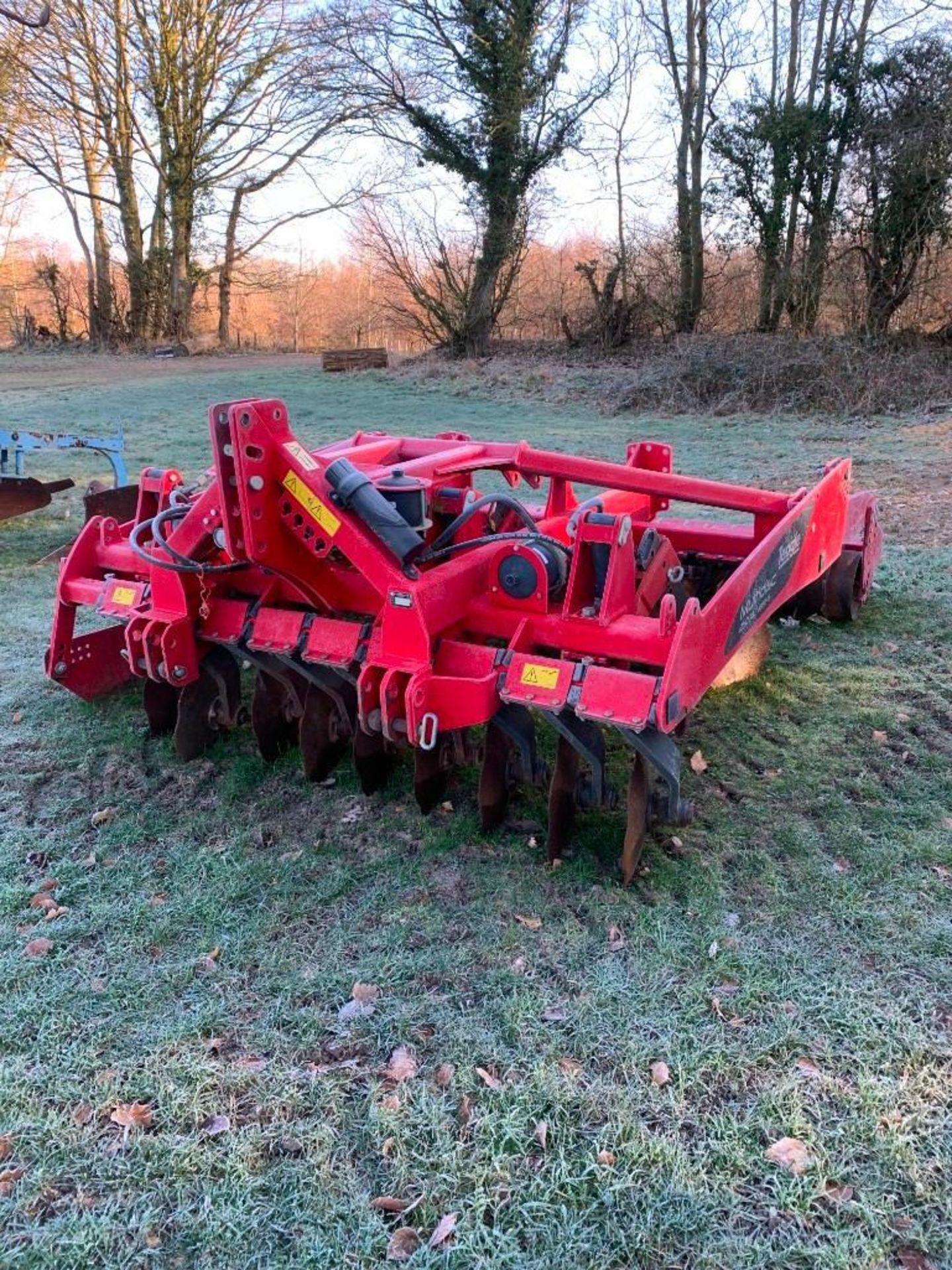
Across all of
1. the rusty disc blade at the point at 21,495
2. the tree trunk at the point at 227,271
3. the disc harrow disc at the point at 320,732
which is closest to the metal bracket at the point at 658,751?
the disc harrow disc at the point at 320,732

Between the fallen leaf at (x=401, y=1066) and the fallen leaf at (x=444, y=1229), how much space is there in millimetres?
389

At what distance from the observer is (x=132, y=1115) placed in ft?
7.54

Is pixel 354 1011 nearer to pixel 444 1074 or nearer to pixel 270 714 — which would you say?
pixel 444 1074

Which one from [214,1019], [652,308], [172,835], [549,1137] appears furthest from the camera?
[652,308]

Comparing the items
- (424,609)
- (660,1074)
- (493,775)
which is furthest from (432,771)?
(660,1074)

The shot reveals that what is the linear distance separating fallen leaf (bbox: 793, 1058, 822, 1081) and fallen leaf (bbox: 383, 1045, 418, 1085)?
95 cm

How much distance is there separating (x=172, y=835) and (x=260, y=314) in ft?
115

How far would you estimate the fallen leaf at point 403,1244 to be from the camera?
6.47 ft

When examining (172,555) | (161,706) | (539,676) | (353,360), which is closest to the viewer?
(539,676)

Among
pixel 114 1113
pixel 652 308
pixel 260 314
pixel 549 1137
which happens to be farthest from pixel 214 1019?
pixel 260 314

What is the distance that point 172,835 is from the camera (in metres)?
3.47

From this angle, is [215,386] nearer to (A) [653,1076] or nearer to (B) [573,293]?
(B) [573,293]

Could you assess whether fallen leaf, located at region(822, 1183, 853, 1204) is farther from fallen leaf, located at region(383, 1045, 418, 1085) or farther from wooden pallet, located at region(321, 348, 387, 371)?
wooden pallet, located at region(321, 348, 387, 371)

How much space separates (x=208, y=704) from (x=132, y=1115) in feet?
6.35
